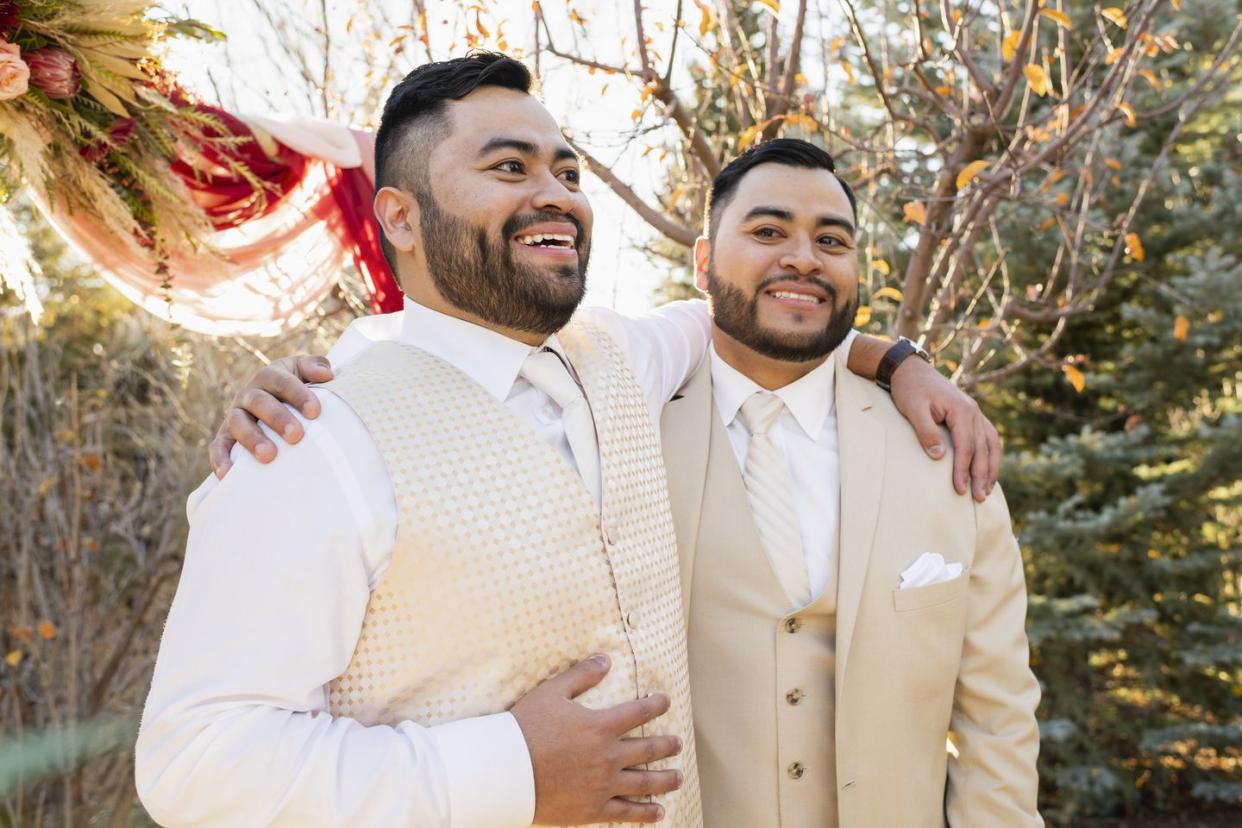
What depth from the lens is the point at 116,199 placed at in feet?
7.68

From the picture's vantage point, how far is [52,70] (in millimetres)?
2084

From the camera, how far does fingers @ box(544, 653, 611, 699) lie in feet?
4.91

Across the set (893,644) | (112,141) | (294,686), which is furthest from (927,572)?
(112,141)

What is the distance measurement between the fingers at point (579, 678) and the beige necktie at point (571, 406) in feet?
0.89

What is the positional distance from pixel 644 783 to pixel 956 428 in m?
1.04

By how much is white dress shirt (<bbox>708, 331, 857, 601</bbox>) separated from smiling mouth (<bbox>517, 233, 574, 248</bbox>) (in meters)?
0.62

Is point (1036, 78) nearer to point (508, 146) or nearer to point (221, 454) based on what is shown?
point (508, 146)

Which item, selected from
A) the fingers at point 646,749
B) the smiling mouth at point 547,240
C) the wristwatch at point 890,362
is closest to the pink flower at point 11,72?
the smiling mouth at point 547,240

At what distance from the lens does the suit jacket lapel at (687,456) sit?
6.66ft

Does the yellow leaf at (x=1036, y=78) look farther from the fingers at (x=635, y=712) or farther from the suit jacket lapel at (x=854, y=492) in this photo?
the fingers at (x=635, y=712)

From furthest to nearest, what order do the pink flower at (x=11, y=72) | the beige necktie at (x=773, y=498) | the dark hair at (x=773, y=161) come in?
the dark hair at (x=773, y=161)
the beige necktie at (x=773, y=498)
the pink flower at (x=11, y=72)

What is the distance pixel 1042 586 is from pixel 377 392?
518 centimetres

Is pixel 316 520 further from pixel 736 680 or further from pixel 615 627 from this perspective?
pixel 736 680

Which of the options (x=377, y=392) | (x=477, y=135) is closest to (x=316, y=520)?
(x=377, y=392)
